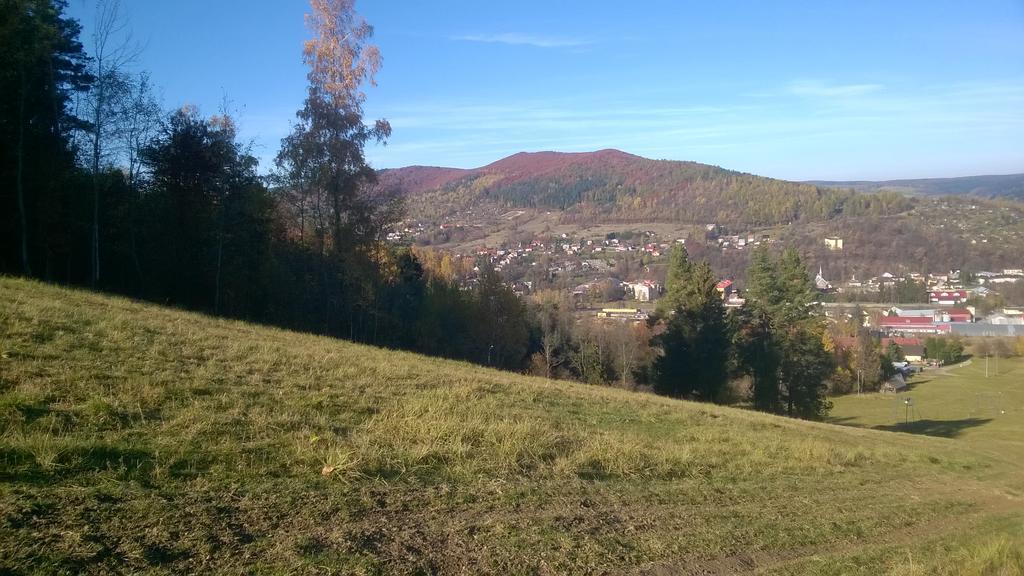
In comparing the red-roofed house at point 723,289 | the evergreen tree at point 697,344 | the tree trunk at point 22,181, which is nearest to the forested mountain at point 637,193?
the red-roofed house at point 723,289

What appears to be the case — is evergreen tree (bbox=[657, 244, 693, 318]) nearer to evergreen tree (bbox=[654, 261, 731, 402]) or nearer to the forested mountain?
evergreen tree (bbox=[654, 261, 731, 402])

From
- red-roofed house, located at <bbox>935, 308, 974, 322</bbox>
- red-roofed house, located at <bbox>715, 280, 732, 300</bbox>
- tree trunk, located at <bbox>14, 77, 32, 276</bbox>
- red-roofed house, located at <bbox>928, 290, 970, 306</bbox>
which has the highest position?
tree trunk, located at <bbox>14, 77, 32, 276</bbox>

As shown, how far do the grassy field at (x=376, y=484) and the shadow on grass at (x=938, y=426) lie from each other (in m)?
22.0

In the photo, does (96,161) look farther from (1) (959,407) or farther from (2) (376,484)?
(1) (959,407)

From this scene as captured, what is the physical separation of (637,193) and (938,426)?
327ft

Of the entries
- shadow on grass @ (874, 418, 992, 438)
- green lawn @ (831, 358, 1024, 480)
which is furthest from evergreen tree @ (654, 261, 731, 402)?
green lawn @ (831, 358, 1024, 480)

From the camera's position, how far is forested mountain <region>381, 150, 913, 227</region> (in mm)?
108250

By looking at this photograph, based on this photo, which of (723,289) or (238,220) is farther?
(723,289)

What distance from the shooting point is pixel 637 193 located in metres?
128

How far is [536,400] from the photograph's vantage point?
12.2 meters

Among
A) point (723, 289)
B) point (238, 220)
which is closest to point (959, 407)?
point (723, 289)

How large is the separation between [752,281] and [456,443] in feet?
112

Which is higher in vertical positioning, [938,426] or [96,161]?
[96,161]

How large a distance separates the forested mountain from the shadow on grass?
73.6 m
